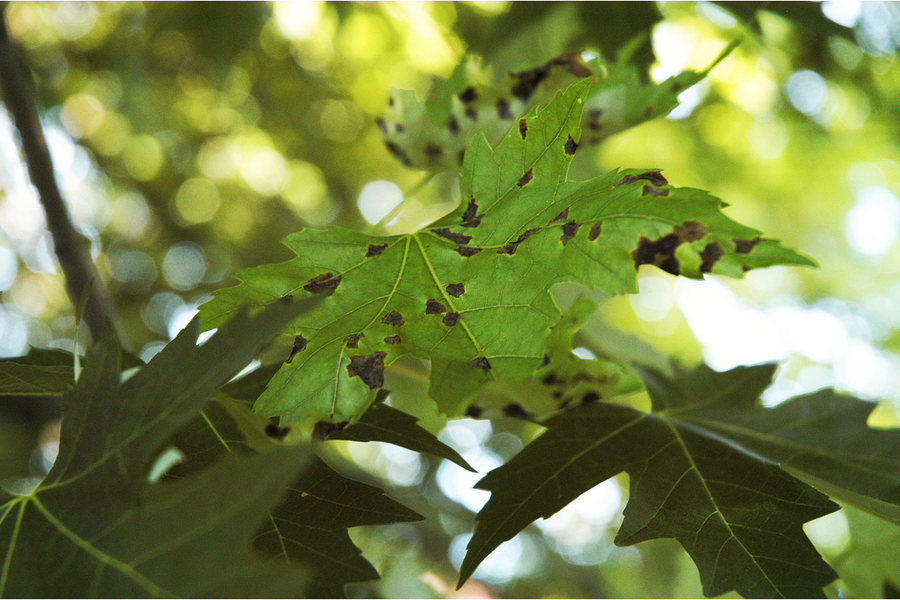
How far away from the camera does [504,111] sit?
2.53 feet

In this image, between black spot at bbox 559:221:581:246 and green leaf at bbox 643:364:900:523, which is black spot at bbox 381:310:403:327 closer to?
black spot at bbox 559:221:581:246

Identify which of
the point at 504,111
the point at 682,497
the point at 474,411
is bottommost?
the point at 682,497

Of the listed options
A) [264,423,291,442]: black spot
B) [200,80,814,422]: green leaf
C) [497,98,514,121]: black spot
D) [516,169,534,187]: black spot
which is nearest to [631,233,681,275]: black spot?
[200,80,814,422]: green leaf

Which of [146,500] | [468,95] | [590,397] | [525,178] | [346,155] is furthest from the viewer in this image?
[346,155]

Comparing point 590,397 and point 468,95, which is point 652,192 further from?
point 468,95

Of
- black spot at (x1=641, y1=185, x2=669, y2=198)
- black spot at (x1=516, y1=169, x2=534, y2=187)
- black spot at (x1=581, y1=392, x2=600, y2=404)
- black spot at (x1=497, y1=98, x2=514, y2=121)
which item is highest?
black spot at (x1=497, y1=98, x2=514, y2=121)

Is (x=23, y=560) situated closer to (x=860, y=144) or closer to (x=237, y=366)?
(x=237, y=366)

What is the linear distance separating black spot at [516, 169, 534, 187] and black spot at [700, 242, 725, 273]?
5.5 inches

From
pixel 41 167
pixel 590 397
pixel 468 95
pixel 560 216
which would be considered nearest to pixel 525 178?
pixel 560 216

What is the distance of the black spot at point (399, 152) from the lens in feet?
2.78

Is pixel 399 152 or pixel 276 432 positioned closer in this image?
pixel 276 432

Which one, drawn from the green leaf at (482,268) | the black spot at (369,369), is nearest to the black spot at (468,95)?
the green leaf at (482,268)

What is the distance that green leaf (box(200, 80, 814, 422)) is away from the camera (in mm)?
403

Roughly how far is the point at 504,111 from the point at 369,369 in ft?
1.50
